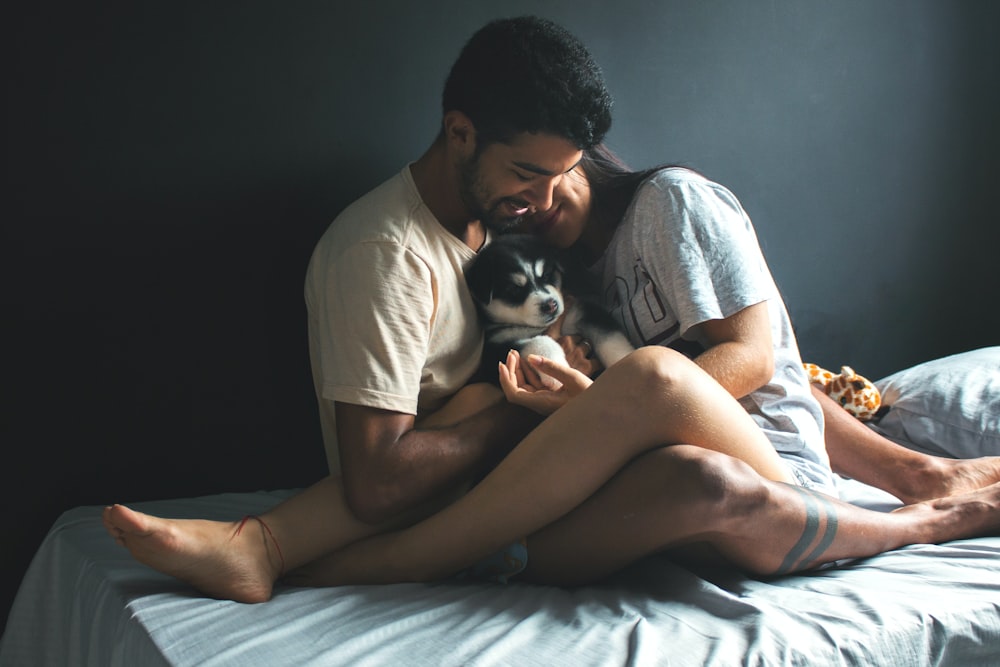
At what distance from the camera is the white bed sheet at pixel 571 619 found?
3.59ft

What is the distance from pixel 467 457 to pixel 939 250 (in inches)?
83.2

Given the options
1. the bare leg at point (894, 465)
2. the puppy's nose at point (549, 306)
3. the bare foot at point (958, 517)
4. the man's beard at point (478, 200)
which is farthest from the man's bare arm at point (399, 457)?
the bare leg at point (894, 465)

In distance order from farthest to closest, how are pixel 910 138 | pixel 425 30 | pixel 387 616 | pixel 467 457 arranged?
pixel 910 138 < pixel 425 30 < pixel 467 457 < pixel 387 616

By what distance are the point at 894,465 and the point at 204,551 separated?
1386mm

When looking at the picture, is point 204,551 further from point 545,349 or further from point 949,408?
point 949,408

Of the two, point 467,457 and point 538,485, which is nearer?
point 538,485

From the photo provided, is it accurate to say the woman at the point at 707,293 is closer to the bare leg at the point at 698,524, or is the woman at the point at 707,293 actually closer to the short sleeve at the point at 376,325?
the bare leg at the point at 698,524

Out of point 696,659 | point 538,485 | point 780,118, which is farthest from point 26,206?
point 780,118

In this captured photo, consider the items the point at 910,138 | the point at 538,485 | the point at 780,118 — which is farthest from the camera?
the point at 910,138

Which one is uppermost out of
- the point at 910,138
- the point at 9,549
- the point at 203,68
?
the point at 203,68

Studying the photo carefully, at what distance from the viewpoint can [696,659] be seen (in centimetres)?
108

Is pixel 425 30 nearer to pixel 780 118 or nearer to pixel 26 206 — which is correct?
pixel 26 206

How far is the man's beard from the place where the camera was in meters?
1.51

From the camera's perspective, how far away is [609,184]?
1.78 m
